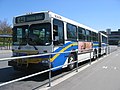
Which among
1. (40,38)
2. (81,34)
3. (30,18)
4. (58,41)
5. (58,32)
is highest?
(30,18)

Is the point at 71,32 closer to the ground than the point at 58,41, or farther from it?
farther from it

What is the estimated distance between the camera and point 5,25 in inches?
3174

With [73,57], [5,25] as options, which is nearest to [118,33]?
[5,25]

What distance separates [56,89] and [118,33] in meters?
125

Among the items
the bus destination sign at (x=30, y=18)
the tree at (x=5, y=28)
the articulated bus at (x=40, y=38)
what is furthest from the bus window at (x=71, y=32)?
the tree at (x=5, y=28)

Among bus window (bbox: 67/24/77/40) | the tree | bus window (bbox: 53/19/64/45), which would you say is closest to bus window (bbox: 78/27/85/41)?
bus window (bbox: 67/24/77/40)

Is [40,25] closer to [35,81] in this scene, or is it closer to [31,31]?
[31,31]

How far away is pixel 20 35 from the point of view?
9883 millimetres

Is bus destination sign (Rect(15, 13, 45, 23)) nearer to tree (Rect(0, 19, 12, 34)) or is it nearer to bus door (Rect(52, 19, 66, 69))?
bus door (Rect(52, 19, 66, 69))

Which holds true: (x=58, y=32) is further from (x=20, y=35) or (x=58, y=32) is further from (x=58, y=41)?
(x=20, y=35)

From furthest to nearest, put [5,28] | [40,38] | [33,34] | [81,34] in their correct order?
[5,28], [81,34], [33,34], [40,38]

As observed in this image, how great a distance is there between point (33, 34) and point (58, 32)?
1.20 m

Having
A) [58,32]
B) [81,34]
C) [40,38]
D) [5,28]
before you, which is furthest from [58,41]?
[5,28]

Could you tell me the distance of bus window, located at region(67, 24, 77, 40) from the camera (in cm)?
1106
